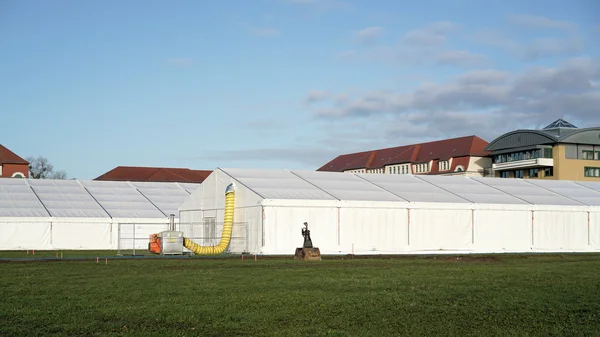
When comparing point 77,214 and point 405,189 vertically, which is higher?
point 405,189

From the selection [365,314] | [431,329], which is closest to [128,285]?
[365,314]

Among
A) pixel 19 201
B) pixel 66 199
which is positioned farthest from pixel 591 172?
pixel 19 201

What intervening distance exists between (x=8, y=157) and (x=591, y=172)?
4067 inches

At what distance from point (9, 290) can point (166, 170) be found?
139842 mm

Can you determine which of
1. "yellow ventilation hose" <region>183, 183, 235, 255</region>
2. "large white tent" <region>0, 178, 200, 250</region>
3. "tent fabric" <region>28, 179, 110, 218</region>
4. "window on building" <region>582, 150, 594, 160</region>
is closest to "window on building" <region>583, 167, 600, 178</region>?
"window on building" <region>582, 150, 594, 160</region>

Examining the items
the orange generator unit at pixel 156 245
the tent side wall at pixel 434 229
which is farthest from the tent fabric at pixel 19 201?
the tent side wall at pixel 434 229

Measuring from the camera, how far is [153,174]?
6245 inches

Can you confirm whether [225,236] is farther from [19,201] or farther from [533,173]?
[533,173]

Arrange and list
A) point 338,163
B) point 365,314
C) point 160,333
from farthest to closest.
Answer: point 338,163
point 365,314
point 160,333

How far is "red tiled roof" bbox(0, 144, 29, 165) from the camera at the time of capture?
141625 mm

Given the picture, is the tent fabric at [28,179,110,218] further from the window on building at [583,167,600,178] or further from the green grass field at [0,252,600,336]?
the window on building at [583,167,600,178]

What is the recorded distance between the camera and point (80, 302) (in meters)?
19.3

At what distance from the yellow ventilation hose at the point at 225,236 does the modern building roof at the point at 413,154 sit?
304 ft

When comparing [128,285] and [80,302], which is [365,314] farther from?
[128,285]
